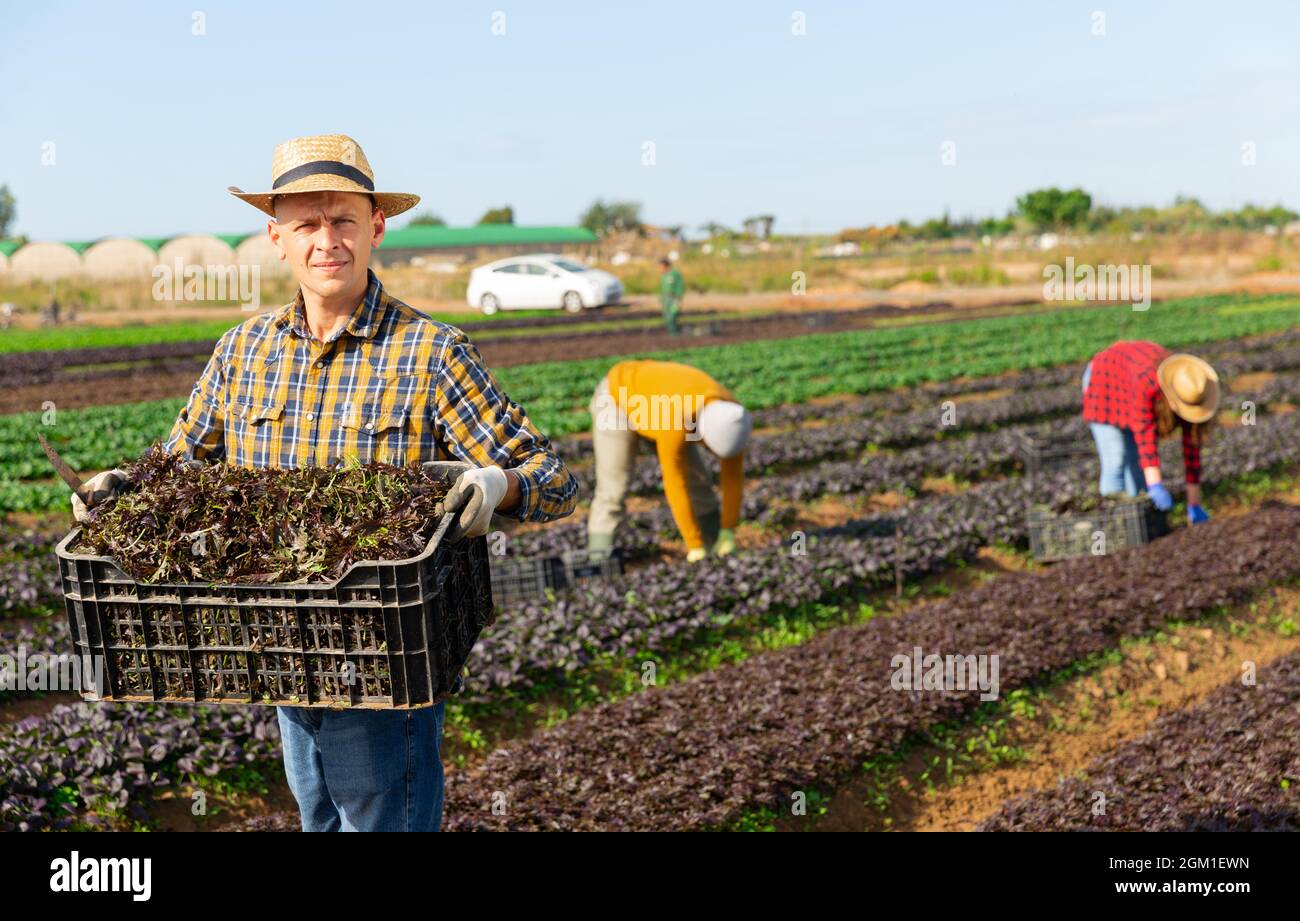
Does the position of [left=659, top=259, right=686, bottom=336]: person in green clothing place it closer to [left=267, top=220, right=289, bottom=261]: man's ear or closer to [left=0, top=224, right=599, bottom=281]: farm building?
[left=0, top=224, right=599, bottom=281]: farm building

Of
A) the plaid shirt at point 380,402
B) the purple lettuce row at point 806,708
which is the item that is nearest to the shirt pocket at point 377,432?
the plaid shirt at point 380,402

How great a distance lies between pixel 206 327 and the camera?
2992cm

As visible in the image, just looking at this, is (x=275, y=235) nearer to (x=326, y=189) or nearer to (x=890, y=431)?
(x=326, y=189)

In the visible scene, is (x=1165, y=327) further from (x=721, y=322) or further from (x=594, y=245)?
(x=594, y=245)

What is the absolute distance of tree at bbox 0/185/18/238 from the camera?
75.9 m

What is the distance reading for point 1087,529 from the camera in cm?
829

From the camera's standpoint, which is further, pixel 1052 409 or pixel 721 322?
pixel 721 322

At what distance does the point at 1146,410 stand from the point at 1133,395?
152 millimetres

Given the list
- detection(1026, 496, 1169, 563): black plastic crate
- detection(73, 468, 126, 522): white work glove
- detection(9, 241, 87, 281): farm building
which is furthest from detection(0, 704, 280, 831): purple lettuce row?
detection(9, 241, 87, 281): farm building

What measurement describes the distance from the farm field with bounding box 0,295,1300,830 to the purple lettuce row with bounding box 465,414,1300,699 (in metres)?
0.02

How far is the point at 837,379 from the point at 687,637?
471 inches

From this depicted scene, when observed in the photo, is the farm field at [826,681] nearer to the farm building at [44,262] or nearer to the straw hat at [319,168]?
the straw hat at [319,168]

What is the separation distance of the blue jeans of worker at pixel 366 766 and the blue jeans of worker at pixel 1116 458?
6.77 meters
